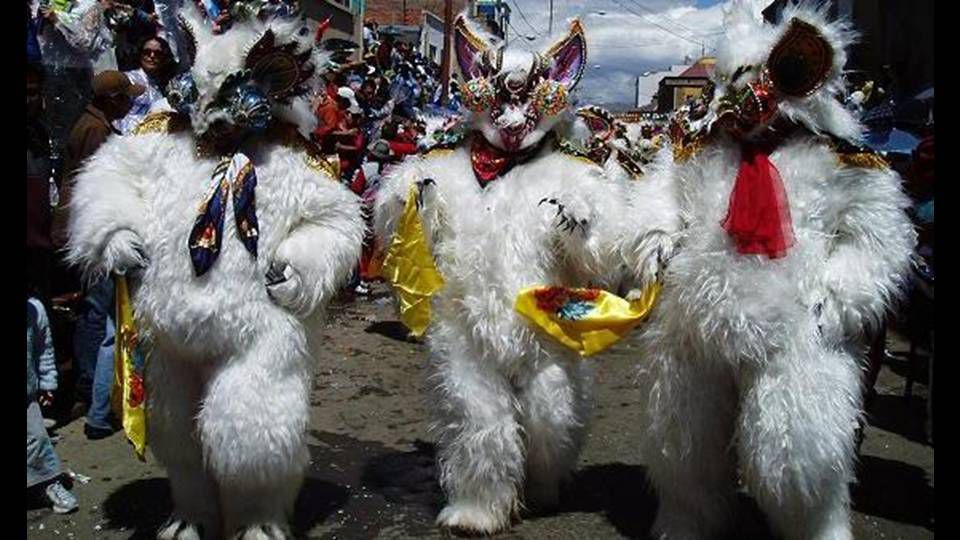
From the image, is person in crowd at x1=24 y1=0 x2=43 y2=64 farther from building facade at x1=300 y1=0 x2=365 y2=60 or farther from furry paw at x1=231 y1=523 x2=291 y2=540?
building facade at x1=300 y1=0 x2=365 y2=60

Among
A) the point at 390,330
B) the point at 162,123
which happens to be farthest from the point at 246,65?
the point at 390,330

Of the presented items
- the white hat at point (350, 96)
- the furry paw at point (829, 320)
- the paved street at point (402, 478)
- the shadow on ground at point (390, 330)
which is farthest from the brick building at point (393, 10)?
the furry paw at point (829, 320)

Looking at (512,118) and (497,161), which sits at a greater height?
(512,118)

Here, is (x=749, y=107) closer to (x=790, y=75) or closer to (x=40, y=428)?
(x=790, y=75)

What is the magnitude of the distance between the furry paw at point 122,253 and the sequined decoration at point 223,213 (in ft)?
0.77

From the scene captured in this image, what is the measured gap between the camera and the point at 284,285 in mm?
3854

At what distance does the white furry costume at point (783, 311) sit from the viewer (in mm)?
3580

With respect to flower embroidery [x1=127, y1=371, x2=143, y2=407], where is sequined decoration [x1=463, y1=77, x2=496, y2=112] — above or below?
above

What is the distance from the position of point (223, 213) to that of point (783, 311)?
2264 millimetres

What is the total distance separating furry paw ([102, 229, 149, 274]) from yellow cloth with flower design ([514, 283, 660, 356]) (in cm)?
165

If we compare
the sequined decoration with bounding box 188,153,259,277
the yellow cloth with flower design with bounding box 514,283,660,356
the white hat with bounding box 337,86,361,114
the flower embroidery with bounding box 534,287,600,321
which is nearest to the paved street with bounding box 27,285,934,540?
the yellow cloth with flower design with bounding box 514,283,660,356

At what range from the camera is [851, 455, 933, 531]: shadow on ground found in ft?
15.7

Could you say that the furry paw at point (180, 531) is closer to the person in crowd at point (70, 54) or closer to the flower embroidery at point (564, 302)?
the flower embroidery at point (564, 302)

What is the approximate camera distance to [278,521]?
3.98 metres
